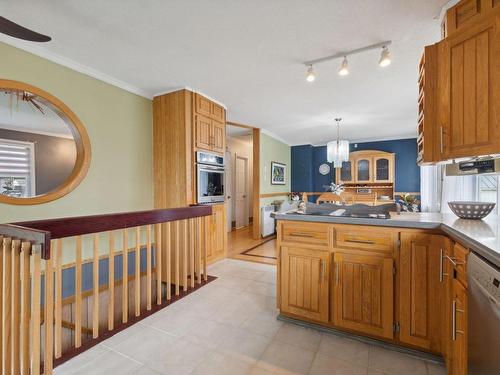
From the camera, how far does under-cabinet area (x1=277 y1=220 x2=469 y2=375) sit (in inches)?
53.5

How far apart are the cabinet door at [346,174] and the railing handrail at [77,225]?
489 centimetres

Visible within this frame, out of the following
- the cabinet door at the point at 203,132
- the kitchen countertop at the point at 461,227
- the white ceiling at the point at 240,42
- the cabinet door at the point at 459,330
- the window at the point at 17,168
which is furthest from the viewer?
the cabinet door at the point at 203,132

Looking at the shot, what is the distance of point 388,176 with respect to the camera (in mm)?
5688

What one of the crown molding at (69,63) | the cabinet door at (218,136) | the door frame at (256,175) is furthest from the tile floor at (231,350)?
the door frame at (256,175)

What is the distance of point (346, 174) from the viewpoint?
6.13 metres

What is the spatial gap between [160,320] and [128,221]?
89 centimetres

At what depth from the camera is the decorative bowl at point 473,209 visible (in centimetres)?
154

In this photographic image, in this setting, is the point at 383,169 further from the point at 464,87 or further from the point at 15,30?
the point at 15,30

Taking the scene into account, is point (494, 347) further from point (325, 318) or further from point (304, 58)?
point (304, 58)

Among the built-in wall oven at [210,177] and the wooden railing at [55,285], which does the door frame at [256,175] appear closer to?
the built-in wall oven at [210,177]

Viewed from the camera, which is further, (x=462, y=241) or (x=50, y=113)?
(x=50, y=113)

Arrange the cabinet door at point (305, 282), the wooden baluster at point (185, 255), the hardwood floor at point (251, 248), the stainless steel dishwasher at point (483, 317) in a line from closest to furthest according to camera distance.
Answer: the stainless steel dishwasher at point (483, 317), the cabinet door at point (305, 282), the wooden baluster at point (185, 255), the hardwood floor at point (251, 248)

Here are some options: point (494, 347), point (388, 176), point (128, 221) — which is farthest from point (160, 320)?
point (388, 176)

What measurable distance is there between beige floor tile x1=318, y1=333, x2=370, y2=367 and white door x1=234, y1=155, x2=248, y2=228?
4.56 metres
